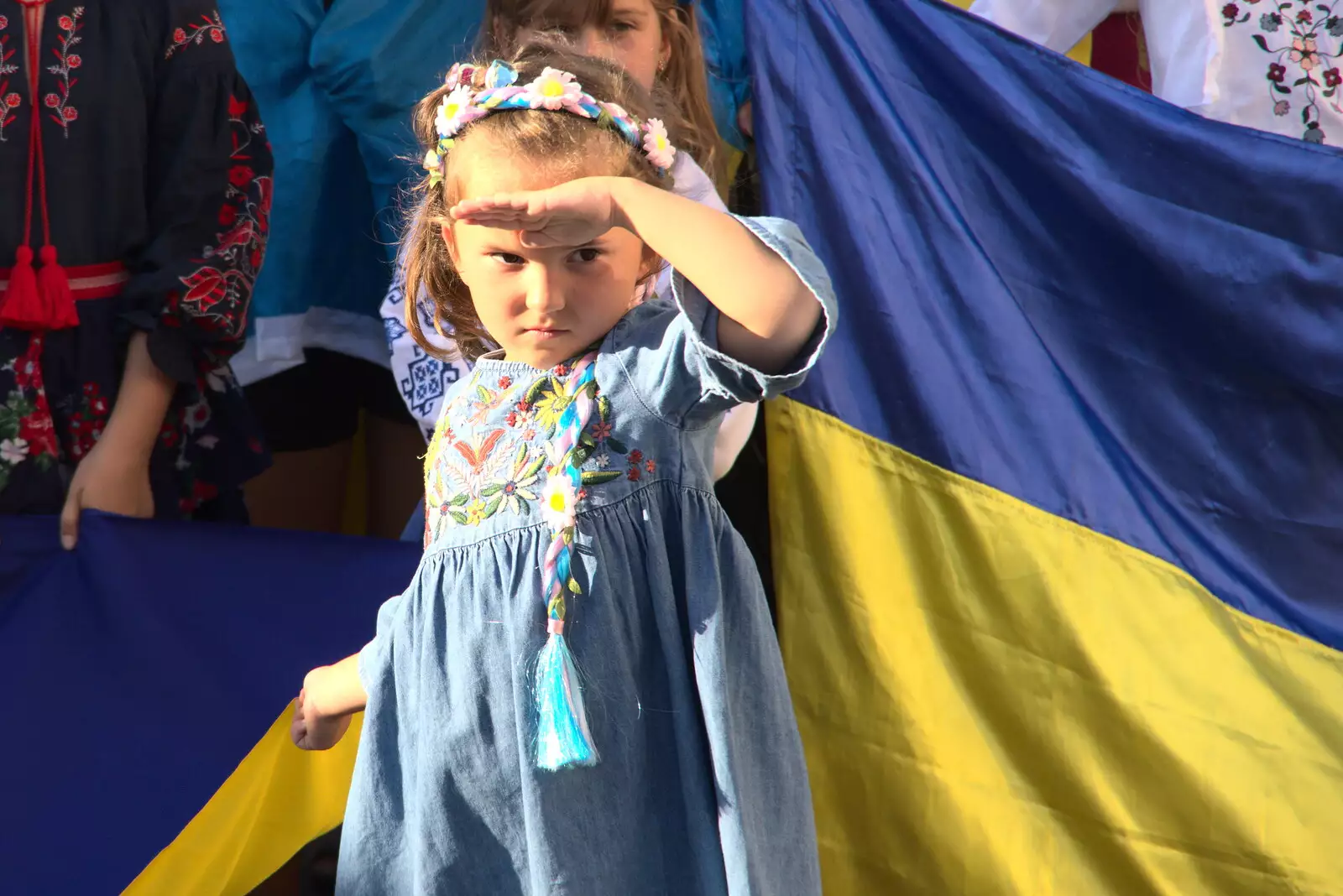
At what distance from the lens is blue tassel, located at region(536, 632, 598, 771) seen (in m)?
1.21

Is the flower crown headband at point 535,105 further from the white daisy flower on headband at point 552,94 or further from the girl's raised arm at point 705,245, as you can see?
the girl's raised arm at point 705,245

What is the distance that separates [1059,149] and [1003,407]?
408 mm

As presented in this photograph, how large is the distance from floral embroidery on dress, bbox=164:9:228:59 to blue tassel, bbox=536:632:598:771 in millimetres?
1290

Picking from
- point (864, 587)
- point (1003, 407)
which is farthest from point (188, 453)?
point (1003, 407)

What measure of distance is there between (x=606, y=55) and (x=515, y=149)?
85cm

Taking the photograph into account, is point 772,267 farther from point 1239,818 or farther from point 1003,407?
point 1239,818

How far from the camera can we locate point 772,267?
1.13 meters

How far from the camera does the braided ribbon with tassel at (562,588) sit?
1212 millimetres

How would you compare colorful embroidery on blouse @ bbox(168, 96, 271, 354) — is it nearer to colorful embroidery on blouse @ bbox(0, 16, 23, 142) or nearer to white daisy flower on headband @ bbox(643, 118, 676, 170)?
colorful embroidery on blouse @ bbox(0, 16, 23, 142)

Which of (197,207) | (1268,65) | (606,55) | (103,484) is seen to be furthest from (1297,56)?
(103,484)

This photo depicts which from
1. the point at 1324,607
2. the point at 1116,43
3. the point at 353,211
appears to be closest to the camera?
the point at 1324,607

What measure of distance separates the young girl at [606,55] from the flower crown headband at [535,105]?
638 mm

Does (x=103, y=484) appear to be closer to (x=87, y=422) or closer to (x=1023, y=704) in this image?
(x=87, y=422)

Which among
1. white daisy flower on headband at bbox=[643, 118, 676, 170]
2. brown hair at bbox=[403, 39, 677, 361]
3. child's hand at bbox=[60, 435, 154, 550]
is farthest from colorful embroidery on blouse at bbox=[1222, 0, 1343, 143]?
child's hand at bbox=[60, 435, 154, 550]
